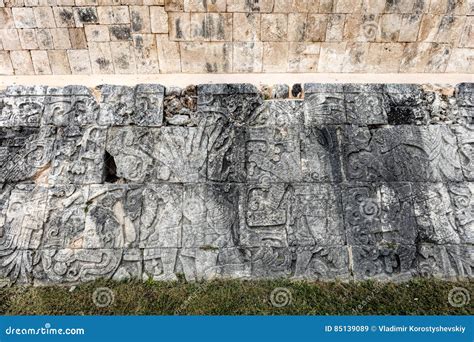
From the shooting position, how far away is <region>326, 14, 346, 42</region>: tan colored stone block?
6508 millimetres

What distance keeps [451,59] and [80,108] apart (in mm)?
6183

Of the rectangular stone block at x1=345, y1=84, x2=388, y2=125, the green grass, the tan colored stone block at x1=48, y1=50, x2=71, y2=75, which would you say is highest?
the tan colored stone block at x1=48, y1=50, x2=71, y2=75

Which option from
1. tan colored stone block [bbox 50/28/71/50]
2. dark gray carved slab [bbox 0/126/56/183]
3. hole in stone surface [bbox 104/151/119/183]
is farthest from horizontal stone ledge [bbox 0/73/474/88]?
hole in stone surface [bbox 104/151/119/183]

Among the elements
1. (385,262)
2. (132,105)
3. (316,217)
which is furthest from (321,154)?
(132,105)

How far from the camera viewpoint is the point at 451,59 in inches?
272

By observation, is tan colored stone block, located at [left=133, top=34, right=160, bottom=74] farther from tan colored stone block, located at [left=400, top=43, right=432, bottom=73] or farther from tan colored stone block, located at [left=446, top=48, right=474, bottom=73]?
tan colored stone block, located at [left=446, top=48, right=474, bottom=73]

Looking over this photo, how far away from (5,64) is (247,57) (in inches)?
167

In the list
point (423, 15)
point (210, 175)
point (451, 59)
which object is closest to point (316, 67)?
point (423, 15)

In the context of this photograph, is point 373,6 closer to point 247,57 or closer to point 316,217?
point 247,57

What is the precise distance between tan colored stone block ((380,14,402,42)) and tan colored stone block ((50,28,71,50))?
17.3ft

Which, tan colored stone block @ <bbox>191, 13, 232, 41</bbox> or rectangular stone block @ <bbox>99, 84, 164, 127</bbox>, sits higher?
tan colored stone block @ <bbox>191, 13, 232, 41</bbox>

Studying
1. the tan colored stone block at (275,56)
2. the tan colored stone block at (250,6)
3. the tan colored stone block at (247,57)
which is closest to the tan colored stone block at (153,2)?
the tan colored stone block at (250,6)

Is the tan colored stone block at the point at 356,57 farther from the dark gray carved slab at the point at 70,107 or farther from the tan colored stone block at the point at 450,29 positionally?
the dark gray carved slab at the point at 70,107

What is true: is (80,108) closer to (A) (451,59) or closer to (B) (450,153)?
(B) (450,153)
